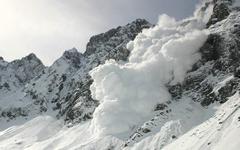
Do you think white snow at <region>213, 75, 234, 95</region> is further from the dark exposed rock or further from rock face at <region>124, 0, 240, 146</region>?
the dark exposed rock

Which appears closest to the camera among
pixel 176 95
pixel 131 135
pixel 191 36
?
pixel 131 135

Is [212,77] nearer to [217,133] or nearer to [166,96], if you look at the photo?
[166,96]

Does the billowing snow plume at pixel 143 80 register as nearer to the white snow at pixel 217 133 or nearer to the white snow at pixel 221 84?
the white snow at pixel 221 84

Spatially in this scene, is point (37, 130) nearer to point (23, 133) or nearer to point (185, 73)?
point (23, 133)

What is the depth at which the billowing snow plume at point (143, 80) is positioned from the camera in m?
144

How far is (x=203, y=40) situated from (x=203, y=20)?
3059 cm

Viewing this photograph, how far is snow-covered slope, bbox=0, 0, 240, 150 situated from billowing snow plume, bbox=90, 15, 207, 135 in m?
0.33

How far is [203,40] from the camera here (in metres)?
150

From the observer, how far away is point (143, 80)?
156250 millimetres

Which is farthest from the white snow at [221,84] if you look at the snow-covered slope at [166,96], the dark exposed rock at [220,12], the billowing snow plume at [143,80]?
the dark exposed rock at [220,12]

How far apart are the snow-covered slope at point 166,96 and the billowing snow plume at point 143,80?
0.33m

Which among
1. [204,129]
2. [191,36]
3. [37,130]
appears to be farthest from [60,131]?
[204,129]

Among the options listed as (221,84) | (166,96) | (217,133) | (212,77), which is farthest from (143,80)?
(217,133)

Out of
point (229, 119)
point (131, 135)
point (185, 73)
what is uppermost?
point (185, 73)
